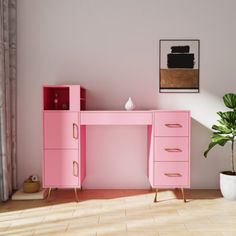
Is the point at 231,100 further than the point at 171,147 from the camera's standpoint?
Yes

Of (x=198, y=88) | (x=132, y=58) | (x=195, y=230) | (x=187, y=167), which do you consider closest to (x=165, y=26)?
(x=132, y=58)

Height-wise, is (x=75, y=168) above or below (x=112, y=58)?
below

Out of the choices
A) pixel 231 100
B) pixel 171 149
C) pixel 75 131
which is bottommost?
pixel 171 149

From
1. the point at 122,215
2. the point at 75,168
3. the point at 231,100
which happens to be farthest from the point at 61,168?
the point at 231,100

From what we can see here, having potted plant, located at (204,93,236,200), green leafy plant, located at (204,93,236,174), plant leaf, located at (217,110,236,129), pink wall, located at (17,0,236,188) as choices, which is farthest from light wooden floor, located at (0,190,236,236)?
plant leaf, located at (217,110,236,129)

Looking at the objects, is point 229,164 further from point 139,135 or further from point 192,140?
point 139,135

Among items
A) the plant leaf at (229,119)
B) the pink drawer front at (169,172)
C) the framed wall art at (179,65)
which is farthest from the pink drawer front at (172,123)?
the framed wall art at (179,65)

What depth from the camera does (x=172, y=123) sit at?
2729mm

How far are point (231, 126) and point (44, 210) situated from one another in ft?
6.20

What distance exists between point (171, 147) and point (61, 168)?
1.04 metres

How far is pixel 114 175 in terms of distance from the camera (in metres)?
3.25

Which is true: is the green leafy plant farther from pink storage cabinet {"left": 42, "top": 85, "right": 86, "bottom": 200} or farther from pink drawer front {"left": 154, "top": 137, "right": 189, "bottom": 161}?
pink storage cabinet {"left": 42, "top": 85, "right": 86, "bottom": 200}

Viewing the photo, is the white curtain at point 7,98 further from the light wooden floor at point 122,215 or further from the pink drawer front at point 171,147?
the pink drawer front at point 171,147

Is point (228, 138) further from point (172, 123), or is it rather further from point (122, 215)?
Answer: point (122, 215)
